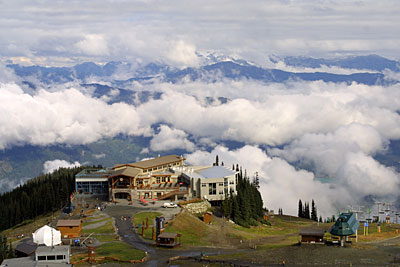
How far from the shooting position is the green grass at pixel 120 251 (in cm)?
10131

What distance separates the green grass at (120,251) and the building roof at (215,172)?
207 ft

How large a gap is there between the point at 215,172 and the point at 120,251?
75441 mm

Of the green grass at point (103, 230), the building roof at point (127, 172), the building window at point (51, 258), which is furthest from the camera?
the building roof at point (127, 172)

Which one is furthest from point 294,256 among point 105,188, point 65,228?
point 105,188

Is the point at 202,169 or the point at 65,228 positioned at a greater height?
the point at 202,169

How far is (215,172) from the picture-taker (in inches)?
6978

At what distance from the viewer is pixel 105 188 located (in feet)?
587

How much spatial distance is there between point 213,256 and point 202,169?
87347 millimetres

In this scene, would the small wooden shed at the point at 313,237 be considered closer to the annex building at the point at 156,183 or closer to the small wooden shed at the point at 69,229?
the small wooden shed at the point at 69,229

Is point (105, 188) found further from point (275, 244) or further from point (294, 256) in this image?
point (294, 256)

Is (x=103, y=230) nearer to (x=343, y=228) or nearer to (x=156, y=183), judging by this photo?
(x=156, y=183)

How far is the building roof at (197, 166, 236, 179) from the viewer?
6791 inches

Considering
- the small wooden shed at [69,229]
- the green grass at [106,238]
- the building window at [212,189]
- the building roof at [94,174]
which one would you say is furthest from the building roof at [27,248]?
the building roof at [94,174]

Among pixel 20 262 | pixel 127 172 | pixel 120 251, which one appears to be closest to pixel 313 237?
pixel 120 251
